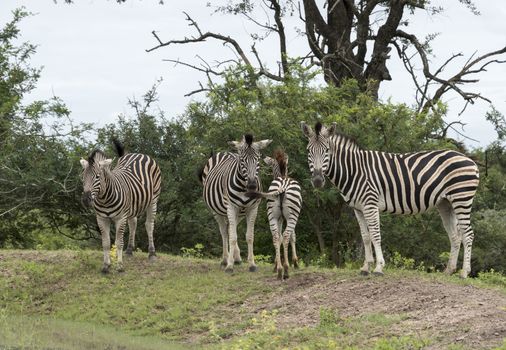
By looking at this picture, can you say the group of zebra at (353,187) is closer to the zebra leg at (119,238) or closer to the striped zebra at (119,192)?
the striped zebra at (119,192)

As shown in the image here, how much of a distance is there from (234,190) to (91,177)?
8.13 feet

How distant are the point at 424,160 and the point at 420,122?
611 centimetres

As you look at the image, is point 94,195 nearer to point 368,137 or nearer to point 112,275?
point 112,275

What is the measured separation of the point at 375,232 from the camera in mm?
13453

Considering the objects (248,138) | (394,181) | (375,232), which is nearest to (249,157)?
(248,138)

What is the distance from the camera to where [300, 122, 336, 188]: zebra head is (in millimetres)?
13742

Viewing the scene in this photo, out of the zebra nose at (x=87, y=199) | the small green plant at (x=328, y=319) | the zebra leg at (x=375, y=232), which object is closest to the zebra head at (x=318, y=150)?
the zebra leg at (x=375, y=232)

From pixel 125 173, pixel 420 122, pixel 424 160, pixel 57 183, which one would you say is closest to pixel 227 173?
pixel 125 173

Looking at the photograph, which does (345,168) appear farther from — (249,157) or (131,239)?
(131,239)

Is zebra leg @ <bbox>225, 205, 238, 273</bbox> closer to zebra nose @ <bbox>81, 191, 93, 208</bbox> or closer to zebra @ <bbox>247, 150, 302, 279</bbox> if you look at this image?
zebra @ <bbox>247, 150, 302, 279</bbox>

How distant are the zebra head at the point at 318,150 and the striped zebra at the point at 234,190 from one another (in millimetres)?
1044

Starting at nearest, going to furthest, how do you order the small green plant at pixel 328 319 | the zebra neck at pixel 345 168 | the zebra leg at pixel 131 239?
the small green plant at pixel 328 319 → the zebra neck at pixel 345 168 → the zebra leg at pixel 131 239

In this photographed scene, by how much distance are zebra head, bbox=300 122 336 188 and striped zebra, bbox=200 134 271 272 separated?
3.42ft

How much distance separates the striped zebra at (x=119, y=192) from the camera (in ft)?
49.3
